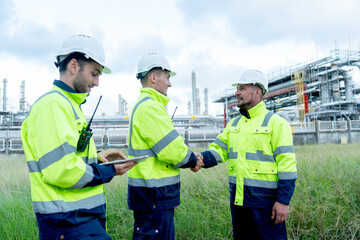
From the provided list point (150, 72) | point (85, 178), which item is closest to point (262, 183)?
point (150, 72)

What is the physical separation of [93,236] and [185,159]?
949 mm

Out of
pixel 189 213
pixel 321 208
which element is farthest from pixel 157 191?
pixel 321 208

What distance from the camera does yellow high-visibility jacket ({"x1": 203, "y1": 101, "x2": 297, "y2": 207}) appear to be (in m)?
2.34

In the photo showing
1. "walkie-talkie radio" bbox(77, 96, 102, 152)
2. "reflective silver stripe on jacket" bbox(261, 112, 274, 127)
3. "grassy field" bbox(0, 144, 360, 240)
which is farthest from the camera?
"grassy field" bbox(0, 144, 360, 240)

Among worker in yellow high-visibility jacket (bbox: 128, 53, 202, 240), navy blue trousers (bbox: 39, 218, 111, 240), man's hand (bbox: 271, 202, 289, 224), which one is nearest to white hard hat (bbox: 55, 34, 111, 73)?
worker in yellow high-visibility jacket (bbox: 128, 53, 202, 240)

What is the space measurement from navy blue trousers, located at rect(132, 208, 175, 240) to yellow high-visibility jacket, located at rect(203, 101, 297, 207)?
0.74 meters

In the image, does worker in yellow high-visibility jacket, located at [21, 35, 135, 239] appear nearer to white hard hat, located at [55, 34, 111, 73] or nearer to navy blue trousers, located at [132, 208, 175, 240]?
white hard hat, located at [55, 34, 111, 73]

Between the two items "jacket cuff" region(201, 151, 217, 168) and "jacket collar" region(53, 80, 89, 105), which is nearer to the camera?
"jacket collar" region(53, 80, 89, 105)

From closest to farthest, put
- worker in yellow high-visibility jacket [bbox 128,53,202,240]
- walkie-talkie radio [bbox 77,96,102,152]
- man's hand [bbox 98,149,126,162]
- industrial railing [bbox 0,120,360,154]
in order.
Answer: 1. walkie-talkie radio [bbox 77,96,102,152]
2. man's hand [bbox 98,149,126,162]
3. worker in yellow high-visibility jacket [bbox 128,53,202,240]
4. industrial railing [bbox 0,120,360,154]

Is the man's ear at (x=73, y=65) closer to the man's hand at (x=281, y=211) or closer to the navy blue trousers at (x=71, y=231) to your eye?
the navy blue trousers at (x=71, y=231)

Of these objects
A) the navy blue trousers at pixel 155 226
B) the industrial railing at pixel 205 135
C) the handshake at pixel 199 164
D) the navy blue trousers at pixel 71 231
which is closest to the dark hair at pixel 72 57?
the navy blue trousers at pixel 71 231

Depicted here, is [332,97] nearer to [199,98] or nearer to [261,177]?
[261,177]

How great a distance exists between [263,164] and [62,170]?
5.77 ft

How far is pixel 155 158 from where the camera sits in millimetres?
2223
